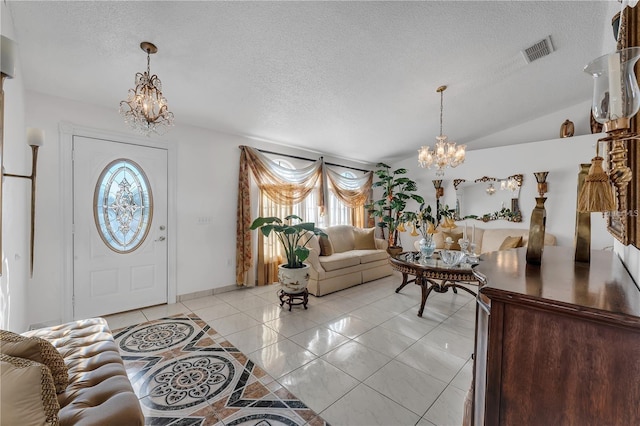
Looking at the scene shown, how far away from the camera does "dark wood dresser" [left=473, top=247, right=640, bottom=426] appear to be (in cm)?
61

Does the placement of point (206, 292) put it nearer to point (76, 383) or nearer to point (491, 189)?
point (76, 383)

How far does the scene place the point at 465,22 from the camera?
87.2 inches

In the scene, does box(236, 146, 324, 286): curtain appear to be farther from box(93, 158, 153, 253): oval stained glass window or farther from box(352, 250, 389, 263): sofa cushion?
box(352, 250, 389, 263): sofa cushion

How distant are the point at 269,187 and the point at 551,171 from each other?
485 centimetres

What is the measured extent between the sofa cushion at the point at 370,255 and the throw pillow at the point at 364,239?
0.76 feet

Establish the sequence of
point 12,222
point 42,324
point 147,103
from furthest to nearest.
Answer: point 42,324
point 147,103
point 12,222

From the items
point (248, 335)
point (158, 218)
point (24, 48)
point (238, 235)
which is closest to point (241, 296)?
point (238, 235)

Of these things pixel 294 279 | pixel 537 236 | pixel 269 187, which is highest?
pixel 269 187

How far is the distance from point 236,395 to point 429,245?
9.06 ft

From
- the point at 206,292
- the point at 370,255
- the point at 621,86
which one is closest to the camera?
the point at 621,86

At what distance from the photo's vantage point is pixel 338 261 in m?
4.02

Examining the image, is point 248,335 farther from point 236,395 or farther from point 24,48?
point 24,48

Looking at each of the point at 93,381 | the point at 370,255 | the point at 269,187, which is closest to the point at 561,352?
the point at 93,381

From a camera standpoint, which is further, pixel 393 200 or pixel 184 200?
pixel 393 200
